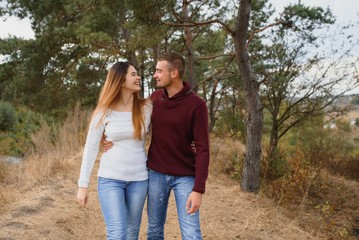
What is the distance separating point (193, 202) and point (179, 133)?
474 mm

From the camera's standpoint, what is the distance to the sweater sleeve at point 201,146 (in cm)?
250

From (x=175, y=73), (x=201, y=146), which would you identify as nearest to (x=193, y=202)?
(x=201, y=146)

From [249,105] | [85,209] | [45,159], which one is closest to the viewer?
[85,209]

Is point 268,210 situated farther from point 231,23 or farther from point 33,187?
point 231,23

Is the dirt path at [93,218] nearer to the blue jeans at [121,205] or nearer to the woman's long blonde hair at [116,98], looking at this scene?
the blue jeans at [121,205]

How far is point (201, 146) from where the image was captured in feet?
8.36

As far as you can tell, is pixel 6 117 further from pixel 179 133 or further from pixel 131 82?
pixel 179 133

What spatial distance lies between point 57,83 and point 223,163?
6382mm

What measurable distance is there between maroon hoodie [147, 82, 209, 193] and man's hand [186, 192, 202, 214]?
147 mm

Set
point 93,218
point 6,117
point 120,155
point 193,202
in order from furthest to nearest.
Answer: point 6,117 < point 93,218 < point 120,155 < point 193,202

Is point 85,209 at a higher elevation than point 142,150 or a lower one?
lower

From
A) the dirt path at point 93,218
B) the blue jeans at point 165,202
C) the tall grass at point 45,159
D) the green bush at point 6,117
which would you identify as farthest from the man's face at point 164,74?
the green bush at point 6,117

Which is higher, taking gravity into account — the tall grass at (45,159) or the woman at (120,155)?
the woman at (120,155)

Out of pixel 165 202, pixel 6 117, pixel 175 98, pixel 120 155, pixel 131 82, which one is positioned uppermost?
pixel 131 82
